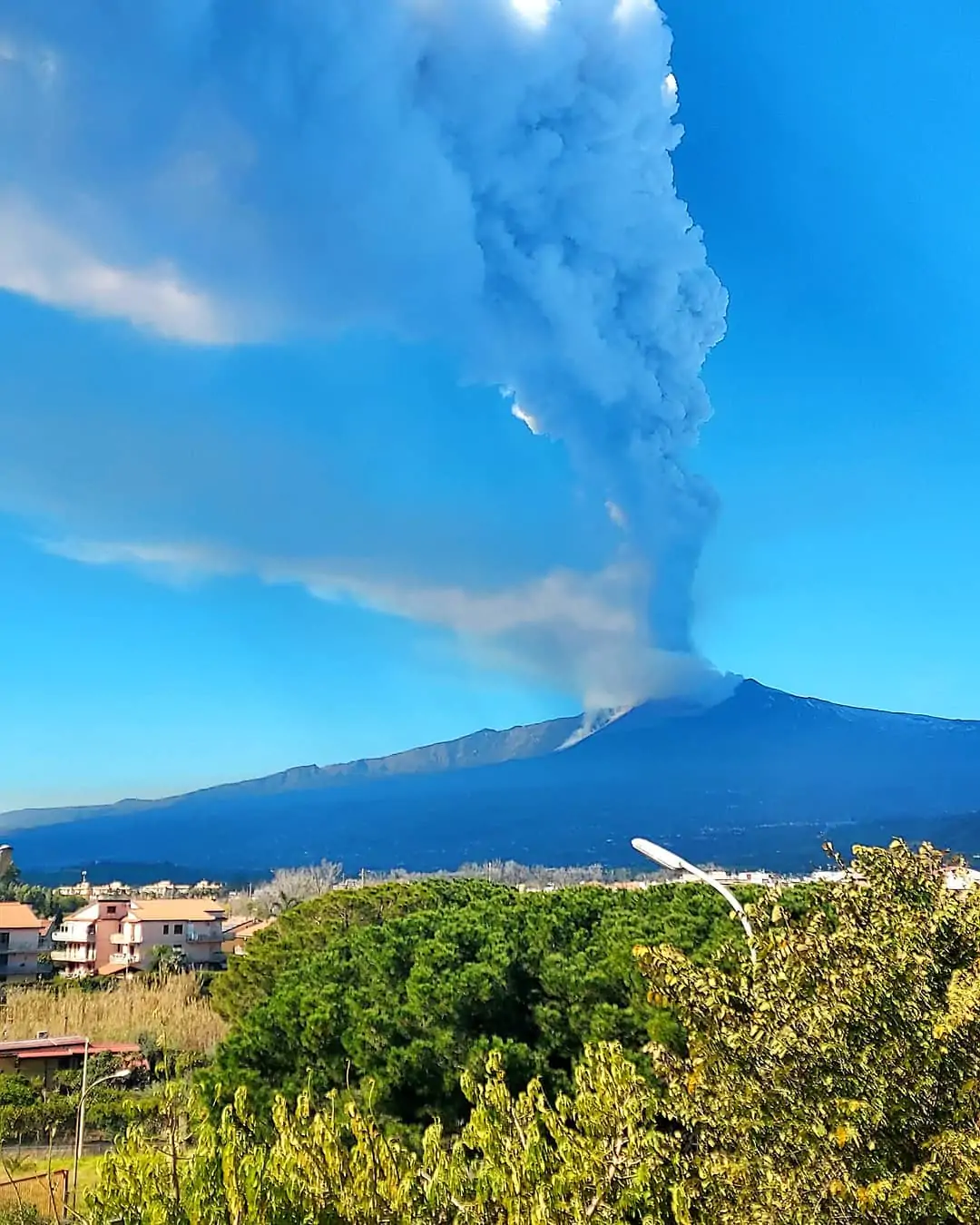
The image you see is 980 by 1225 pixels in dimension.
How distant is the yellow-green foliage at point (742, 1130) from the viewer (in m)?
4.34

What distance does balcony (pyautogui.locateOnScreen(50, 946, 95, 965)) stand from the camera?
3869cm

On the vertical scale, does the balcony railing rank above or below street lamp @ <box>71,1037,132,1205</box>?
below

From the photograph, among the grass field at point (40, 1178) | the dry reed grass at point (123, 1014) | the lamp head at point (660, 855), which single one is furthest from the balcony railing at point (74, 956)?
the lamp head at point (660, 855)

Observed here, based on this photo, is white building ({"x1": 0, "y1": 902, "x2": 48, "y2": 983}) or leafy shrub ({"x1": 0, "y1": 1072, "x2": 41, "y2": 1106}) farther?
white building ({"x1": 0, "y1": 902, "x2": 48, "y2": 983})

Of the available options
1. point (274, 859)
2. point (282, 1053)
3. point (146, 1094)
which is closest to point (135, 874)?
point (274, 859)

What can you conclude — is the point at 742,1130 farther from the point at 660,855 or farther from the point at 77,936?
the point at 77,936

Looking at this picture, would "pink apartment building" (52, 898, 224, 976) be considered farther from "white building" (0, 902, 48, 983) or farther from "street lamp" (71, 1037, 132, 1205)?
"street lamp" (71, 1037, 132, 1205)

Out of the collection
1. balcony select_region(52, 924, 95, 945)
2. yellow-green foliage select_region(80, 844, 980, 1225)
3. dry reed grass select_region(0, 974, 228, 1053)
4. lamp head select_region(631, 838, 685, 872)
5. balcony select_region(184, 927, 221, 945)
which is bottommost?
dry reed grass select_region(0, 974, 228, 1053)

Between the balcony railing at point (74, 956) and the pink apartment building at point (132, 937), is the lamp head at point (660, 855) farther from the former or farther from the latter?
the balcony railing at point (74, 956)

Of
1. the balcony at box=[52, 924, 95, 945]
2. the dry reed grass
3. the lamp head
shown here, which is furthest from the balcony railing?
the lamp head

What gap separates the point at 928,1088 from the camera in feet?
14.5

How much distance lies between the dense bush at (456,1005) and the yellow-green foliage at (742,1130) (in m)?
4.43

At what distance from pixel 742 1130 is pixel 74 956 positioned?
40352 millimetres

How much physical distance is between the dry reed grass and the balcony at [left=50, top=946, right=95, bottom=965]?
7390mm
